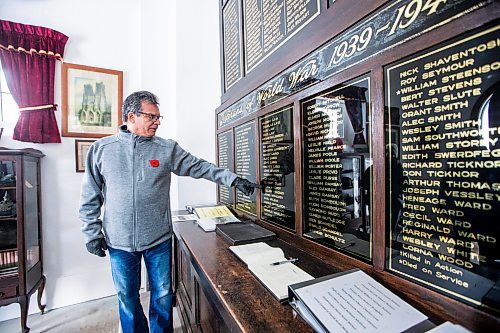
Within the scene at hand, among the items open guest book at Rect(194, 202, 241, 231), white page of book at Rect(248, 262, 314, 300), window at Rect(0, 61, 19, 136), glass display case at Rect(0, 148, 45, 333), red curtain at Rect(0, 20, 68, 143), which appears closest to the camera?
white page of book at Rect(248, 262, 314, 300)

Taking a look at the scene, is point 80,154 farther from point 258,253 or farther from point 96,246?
point 258,253

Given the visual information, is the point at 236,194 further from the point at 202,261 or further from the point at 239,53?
the point at 239,53

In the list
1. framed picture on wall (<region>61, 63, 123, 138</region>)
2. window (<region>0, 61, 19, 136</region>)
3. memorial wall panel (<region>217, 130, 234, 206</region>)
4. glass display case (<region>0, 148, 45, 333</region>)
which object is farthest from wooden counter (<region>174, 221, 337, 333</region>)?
window (<region>0, 61, 19, 136</region>)

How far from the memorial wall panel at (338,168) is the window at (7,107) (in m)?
2.87

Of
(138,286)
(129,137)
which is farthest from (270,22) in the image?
(138,286)

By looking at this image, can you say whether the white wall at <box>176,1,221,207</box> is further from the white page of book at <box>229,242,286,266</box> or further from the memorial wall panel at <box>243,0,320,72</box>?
the white page of book at <box>229,242,286,266</box>

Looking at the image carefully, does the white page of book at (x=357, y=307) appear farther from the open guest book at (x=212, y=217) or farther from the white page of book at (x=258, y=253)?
the open guest book at (x=212, y=217)

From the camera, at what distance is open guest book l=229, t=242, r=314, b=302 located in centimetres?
78

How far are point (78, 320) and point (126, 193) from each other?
5.59 feet

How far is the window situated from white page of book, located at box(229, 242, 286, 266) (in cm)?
268

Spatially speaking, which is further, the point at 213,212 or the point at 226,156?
the point at 226,156

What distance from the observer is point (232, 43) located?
81.4 inches

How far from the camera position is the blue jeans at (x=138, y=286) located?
1477 mm

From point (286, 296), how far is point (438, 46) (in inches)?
31.1
